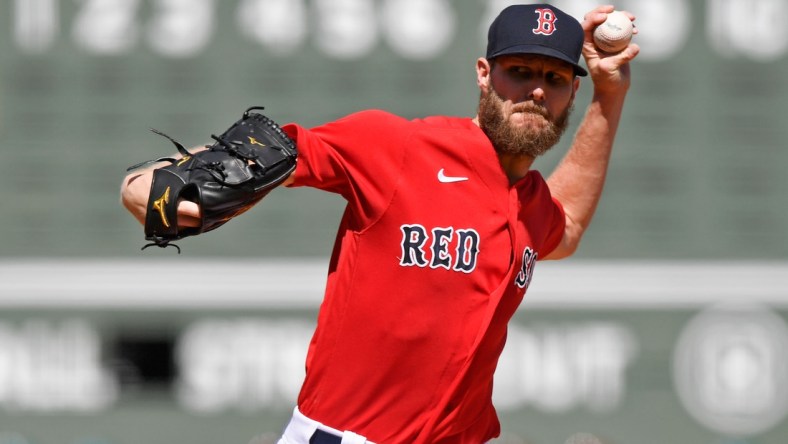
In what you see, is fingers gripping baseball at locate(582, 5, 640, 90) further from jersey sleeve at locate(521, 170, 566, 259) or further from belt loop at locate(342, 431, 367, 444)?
belt loop at locate(342, 431, 367, 444)

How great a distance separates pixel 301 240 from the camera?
6.10m

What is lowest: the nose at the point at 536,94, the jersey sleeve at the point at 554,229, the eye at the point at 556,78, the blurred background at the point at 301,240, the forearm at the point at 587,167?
the blurred background at the point at 301,240

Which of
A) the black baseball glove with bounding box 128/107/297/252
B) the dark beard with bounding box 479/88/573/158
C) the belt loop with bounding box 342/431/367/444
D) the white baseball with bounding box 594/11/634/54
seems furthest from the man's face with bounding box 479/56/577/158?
the belt loop with bounding box 342/431/367/444

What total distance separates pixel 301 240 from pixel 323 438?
2.96 meters

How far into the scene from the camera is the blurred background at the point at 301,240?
6051 millimetres

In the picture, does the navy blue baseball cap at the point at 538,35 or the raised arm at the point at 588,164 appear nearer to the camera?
the navy blue baseball cap at the point at 538,35

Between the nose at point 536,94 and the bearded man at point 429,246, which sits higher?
the nose at point 536,94

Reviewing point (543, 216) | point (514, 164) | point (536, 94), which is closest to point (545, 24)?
point (536, 94)

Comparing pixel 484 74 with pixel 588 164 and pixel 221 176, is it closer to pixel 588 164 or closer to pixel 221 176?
pixel 588 164

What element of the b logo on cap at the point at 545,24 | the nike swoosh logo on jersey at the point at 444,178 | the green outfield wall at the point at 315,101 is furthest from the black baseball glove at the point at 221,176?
the green outfield wall at the point at 315,101

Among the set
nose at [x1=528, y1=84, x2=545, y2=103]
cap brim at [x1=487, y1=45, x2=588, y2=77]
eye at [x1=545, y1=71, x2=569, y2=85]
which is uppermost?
cap brim at [x1=487, y1=45, x2=588, y2=77]

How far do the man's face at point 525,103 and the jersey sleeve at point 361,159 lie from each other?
23 cm

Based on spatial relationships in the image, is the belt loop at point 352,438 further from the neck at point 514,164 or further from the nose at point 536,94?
the nose at point 536,94

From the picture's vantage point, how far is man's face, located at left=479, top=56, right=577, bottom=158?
315 centimetres
